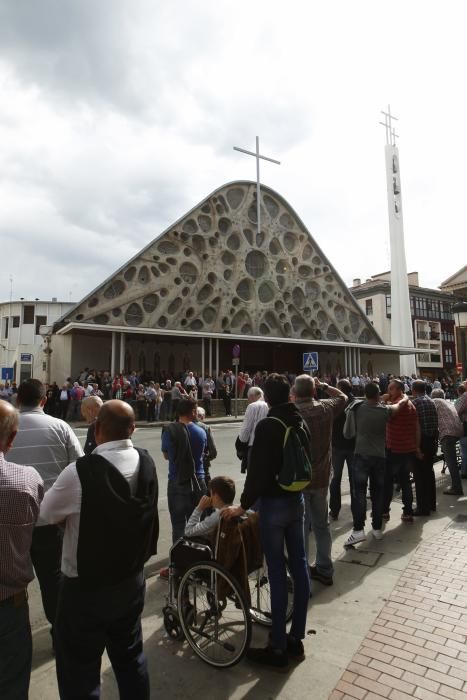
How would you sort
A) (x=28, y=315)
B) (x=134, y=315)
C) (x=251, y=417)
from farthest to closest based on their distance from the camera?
(x=28, y=315)
(x=134, y=315)
(x=251, y=417)

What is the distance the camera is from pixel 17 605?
225 cm

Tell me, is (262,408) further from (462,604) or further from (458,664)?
(458,664)

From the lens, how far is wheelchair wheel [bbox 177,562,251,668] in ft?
10.5

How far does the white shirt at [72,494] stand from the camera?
2385mm

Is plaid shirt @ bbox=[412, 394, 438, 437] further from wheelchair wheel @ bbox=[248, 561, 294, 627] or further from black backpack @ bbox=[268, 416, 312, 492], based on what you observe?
black backpack @ bbox=[268, 416, 312, 492]

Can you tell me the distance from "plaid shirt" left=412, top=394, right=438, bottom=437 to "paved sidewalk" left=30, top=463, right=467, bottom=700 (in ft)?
6.89

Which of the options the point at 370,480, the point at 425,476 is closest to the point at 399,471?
the point at 425,476

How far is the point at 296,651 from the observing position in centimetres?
337

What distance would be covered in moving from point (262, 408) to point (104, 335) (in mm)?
22484

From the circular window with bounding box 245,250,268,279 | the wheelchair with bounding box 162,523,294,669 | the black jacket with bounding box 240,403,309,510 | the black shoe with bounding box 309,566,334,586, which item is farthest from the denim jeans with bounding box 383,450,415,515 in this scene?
the circular window with bounding box 245,250,268,279

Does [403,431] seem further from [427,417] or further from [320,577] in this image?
[320,577]

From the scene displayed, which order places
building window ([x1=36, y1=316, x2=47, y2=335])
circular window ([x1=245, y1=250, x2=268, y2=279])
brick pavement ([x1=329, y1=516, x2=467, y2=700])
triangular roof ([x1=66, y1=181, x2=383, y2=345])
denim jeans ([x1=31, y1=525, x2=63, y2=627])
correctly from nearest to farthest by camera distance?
brick pavement ([x1=329, y1=516, x2=467, y2=700]), denim jeans ([x1=31, y1=525, x2=63, y2=627]), triangular roof ([x1=66, y1=181, x2=383, y2=345]), circular window ([x1=245, y1=250, x2=268, y2=279]), building window ([x1=36, y1=316, x2=47, y2=335])

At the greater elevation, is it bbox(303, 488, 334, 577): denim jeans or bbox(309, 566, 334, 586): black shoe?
bbox(303, 488, 334, 577): denim jeans

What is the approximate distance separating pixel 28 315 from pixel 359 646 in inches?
2178
